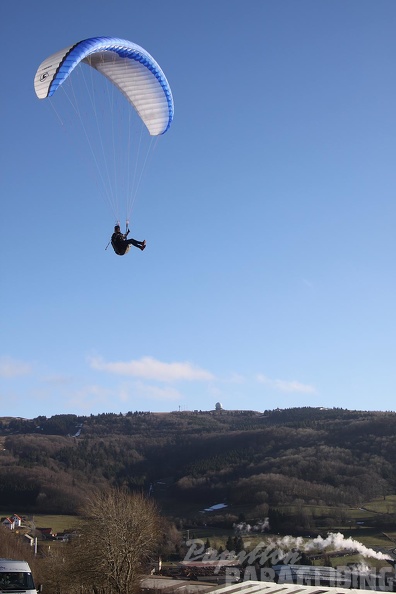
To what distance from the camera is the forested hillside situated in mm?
100312

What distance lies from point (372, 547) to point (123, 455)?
102 meters

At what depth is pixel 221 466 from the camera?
128500mm

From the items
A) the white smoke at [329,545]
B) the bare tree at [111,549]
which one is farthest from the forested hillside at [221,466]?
the bare tree at [111,549]

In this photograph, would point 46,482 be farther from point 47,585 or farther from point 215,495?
point 47,585

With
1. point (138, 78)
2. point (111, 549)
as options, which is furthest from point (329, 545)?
point (138, 78)

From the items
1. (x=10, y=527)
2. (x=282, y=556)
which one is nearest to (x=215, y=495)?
(x=10, y=527)

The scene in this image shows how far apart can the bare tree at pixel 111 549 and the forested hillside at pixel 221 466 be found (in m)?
56.1

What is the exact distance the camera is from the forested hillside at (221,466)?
10031 centimetres

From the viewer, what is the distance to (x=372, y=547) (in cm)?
5931

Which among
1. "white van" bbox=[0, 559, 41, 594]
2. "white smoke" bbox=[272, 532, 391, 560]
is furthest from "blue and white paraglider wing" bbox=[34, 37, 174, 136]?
"white smoke" bbox=[272, 532, 391, 560]

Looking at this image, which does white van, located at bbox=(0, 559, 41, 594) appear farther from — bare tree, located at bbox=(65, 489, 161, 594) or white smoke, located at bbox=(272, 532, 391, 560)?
white smoke, located at bbox=(272, 532, 391, 560)

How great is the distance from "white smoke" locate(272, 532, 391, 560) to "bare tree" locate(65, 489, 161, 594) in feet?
Result: 101

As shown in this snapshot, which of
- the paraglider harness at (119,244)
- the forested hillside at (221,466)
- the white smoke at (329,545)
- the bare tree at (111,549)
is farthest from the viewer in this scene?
the forested hillside at (221,466)

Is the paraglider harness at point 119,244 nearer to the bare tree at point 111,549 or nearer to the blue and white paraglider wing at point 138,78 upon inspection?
the blue and white paraglider wing at point 138,78
